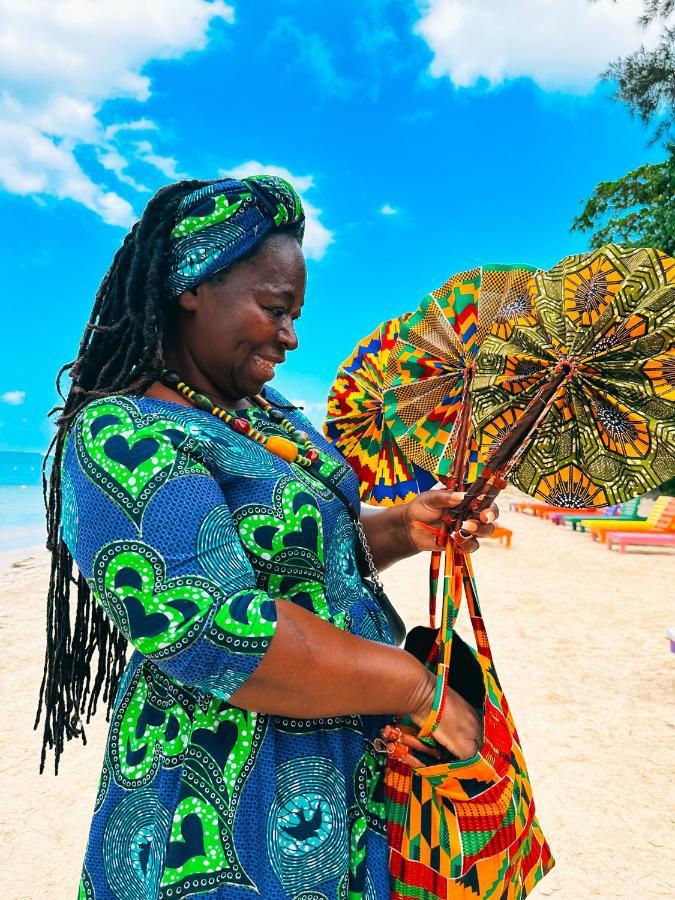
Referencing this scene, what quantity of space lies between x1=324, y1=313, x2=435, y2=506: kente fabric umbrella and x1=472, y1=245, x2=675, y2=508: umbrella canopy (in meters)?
0.39

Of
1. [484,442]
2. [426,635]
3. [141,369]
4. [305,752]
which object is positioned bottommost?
[305,752]

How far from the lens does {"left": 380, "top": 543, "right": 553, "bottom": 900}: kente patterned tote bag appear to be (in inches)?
50.4

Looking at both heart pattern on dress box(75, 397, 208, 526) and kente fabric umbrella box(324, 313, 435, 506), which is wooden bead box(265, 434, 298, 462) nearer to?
heart pattern on dress box(75, 397, 208, 526)

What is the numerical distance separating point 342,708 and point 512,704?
517 cm

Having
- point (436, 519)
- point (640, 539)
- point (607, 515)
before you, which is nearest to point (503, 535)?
point (640, 539)

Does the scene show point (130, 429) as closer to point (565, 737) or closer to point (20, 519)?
point (565, 737)

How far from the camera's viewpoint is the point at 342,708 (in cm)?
117

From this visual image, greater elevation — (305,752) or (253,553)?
(253,553)

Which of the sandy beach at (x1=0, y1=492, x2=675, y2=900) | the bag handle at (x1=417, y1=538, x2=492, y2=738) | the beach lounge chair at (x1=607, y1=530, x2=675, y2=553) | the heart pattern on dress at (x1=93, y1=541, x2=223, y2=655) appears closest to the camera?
the heart pattern on dress at (x1=93, y1=541, x2=223, y2=655)

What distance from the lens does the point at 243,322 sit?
4.52 feet

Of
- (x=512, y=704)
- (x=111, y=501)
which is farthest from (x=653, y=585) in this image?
(x=111, y=501)

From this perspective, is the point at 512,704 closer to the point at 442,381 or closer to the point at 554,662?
the point at 554,662

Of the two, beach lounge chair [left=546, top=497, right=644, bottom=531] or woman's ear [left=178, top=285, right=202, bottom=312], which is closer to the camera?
woman's ear [left=178, top=285, right=202, bottom=312]

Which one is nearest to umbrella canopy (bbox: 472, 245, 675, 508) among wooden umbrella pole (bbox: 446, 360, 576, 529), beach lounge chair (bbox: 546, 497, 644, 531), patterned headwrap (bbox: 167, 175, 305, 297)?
wooden umbrella pole (bbox: 446, 360, 576, 529)
